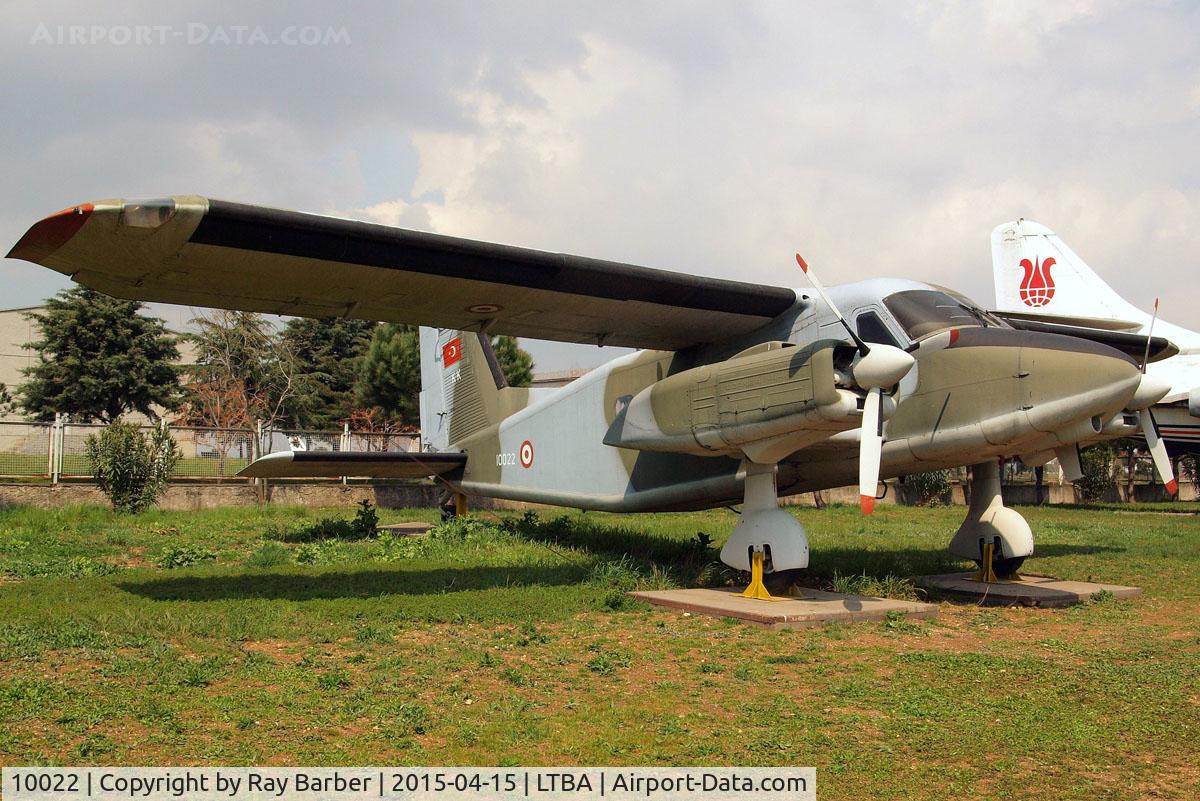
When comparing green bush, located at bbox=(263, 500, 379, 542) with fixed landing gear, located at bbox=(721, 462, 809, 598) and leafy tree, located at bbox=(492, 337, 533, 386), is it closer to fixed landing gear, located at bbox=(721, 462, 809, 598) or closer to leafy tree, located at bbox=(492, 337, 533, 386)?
fixed landing gear, located at bbox=(721, 462, 809, 598)

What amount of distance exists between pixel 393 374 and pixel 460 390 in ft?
60.2

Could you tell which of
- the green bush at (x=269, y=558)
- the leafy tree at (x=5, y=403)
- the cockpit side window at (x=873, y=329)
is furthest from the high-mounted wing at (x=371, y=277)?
the leafy tree at (x=5, y=403)

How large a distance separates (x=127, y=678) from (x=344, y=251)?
4.44 metres

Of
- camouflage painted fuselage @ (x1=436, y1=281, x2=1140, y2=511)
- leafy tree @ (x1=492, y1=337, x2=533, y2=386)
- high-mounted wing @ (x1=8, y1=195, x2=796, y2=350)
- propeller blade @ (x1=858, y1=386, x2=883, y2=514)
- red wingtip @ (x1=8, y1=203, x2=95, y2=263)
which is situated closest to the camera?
red wingtip @ (x1=8, y1=203, x2=95, y2=263)

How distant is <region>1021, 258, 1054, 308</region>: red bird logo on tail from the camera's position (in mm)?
32750

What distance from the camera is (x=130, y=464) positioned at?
62.6ft

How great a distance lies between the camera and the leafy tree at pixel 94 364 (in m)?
39.5

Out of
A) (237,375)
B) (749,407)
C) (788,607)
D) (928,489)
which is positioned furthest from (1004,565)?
(237,375)

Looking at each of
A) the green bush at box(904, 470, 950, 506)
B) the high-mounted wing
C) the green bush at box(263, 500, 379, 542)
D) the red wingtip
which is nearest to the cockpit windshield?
the high-mounted wing

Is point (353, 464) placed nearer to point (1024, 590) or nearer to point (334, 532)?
point (334, 532)

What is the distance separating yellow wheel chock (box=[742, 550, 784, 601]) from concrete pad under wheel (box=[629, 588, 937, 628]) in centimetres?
11

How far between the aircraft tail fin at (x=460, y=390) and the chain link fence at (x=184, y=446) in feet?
10.1

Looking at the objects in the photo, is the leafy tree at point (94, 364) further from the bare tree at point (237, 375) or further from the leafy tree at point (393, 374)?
the leafy tree at point (393, 374)

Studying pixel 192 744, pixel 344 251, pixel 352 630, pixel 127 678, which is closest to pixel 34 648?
pixel 127 678
